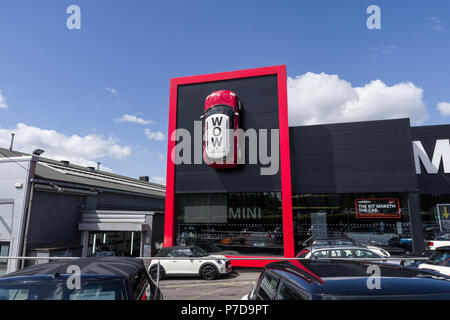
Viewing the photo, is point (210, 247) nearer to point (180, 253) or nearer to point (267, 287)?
point (180, 253)

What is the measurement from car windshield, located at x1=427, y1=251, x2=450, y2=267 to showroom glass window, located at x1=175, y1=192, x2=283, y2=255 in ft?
21.3

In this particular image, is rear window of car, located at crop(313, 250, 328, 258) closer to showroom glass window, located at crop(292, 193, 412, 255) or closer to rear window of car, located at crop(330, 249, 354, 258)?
rear window of car, located at crop(330, 249, 354, 258)

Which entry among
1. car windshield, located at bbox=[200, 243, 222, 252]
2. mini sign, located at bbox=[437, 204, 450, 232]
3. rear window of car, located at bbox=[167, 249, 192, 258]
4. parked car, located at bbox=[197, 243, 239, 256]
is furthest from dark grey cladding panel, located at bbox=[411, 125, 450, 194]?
rear window of car, located at bbox=[167, 249, 192, 258]

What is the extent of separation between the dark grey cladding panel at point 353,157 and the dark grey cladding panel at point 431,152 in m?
1.69

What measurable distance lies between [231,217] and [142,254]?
6.32 metres

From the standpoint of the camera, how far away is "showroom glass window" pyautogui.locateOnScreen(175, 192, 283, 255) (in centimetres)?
1354

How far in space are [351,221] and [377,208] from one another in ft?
4.63

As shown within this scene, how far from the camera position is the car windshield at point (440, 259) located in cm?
722

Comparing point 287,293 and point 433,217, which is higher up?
point 433,217

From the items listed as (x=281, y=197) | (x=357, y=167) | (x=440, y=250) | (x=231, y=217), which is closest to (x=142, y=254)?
(x=231, y=217)

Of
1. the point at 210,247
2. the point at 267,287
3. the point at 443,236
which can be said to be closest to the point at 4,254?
the point at 210,247

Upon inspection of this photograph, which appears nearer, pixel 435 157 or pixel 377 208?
pixel 377 208

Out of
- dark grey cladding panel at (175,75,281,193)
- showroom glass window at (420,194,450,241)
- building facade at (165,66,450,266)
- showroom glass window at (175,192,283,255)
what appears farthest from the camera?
dark grey cladding panel at (175,75,281,193)

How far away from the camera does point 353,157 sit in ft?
44.4
